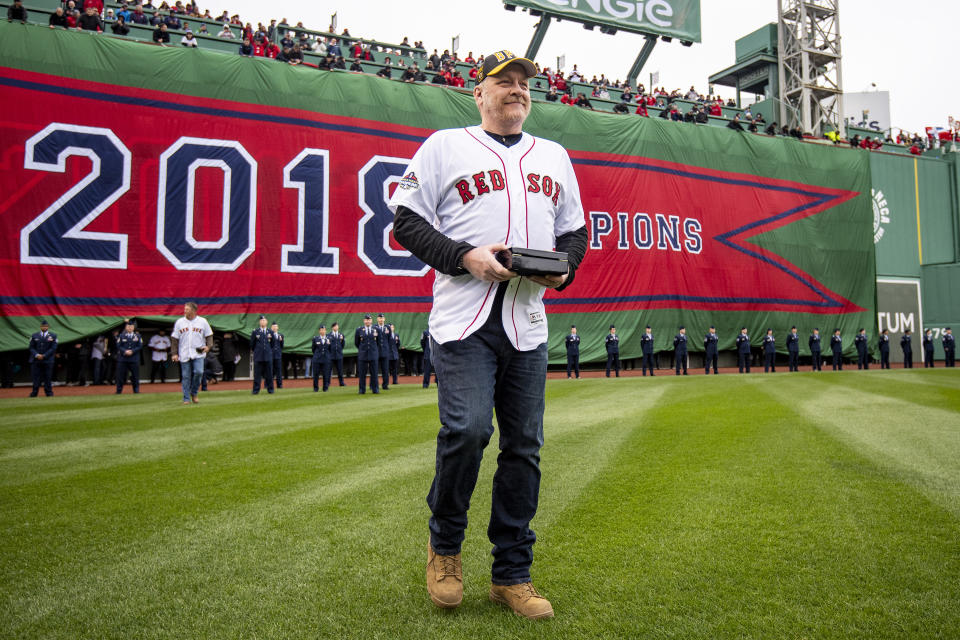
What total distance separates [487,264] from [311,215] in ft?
59.7

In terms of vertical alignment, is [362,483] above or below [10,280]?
below

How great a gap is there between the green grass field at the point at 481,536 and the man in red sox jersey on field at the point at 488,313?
28cm

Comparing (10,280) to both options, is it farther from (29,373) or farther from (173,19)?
(173,19)

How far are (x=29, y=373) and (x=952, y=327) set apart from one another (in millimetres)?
36490

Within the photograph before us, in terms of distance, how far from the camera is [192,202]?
1830 cm

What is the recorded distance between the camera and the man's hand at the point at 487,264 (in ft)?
8.06

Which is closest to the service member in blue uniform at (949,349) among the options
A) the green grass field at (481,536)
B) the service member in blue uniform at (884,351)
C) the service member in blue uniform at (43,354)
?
the service member in blue uniform at (884,351)

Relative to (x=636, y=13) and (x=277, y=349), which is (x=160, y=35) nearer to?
(x=277, y=349)

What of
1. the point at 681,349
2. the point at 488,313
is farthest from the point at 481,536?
the point at 681,349

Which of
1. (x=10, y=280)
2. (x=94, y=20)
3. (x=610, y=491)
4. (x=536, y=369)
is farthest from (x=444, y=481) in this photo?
(x=94, y=20)

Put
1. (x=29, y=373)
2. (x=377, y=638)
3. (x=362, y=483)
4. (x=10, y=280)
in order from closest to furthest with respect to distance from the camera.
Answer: (x=377, y=638)
(x=362, y=483)
(x=10, y=280)
(x=29, y=373)

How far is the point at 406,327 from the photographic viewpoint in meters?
20.6

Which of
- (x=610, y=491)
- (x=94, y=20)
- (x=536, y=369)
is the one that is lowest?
(x=610, y=491)

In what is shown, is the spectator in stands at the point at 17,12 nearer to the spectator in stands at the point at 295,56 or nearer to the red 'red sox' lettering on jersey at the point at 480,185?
the spectator in stands at the point at 295,56
